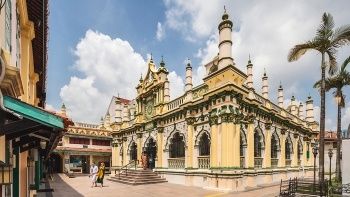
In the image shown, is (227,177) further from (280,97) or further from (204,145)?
(280,97)

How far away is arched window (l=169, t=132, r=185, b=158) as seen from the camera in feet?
A: 69.8

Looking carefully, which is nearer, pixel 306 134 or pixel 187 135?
pixel 187 135

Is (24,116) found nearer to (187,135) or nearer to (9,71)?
(9,71)

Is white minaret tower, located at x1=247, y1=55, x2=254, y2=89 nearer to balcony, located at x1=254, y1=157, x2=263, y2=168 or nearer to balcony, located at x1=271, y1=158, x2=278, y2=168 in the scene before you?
balcony, located at x1=254, y1=157, x2=263, y2=168

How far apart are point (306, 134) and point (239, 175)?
49.7 feet

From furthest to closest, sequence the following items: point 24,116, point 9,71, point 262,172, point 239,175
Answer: point 262,172 → point 239,175 → point 24,116 → point 9,71

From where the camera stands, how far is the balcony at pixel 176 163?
20.6 meters

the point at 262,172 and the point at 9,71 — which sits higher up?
the point at 9,71

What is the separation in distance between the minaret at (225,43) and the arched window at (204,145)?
5.11m

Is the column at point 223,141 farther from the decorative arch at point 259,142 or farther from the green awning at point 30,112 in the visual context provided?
the green awning at point 30,112

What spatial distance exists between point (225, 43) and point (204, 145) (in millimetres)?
7171

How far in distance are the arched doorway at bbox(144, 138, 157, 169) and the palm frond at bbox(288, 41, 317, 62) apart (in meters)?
14.2

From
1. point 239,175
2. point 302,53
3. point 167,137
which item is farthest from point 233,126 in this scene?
point 167,137

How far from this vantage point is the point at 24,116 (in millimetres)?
3434
